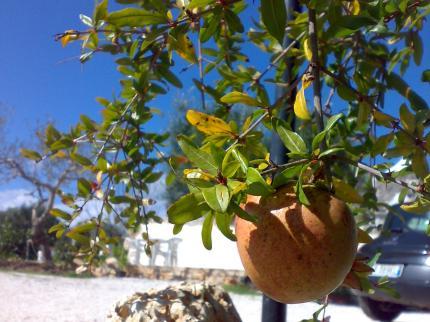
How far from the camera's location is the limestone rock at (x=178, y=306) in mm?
1928

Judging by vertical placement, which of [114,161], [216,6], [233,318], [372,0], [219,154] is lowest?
[233,318]

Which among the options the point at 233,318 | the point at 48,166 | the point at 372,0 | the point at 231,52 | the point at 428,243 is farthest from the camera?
the point at 48,166

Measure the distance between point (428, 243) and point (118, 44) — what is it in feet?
12.7

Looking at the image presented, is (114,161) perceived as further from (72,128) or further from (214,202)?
(214,202)

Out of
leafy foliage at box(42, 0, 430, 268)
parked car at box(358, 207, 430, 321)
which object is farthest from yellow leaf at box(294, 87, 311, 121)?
parked car at box(358, 207, 430, 321)

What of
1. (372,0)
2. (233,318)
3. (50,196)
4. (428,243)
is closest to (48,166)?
(50,196)

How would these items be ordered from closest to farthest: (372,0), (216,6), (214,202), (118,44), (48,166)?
(214,202), (216,6), (372,0), (118,44), (48,166)

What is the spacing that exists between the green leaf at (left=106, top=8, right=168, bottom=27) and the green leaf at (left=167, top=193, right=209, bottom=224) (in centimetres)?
42

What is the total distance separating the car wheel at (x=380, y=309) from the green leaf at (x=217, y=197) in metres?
5.28

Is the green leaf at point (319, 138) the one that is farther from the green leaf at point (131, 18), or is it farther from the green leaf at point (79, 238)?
the green leaf at point (79, 238)

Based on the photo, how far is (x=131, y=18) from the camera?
100 cm

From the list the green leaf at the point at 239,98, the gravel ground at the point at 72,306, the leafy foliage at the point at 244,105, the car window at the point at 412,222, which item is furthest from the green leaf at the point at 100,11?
the car window at the point at 412,222

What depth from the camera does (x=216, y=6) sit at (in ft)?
3.57

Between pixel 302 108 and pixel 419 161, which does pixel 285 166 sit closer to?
pixel 302 108
